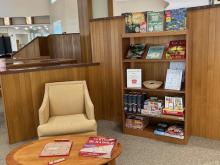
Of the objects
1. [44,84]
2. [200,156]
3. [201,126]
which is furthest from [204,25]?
[44,84]

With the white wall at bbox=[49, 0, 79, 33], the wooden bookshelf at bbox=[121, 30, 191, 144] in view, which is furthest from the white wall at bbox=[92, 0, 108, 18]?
the white wall at bbox=[49, 0, 79, 33]

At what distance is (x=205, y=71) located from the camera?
2.99m

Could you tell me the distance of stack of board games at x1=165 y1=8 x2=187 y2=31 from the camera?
2.71m

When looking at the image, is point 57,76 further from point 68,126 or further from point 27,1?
point 27,1

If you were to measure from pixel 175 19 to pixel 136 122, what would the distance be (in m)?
1.53

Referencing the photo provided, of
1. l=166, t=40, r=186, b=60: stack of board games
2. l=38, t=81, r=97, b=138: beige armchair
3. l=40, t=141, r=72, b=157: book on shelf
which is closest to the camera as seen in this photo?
l=40, t=141, r=72, b=157: book on shelf

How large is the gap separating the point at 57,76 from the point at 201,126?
2210 millimetres

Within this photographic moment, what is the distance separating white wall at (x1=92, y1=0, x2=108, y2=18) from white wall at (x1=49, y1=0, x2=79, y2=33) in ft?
12.6

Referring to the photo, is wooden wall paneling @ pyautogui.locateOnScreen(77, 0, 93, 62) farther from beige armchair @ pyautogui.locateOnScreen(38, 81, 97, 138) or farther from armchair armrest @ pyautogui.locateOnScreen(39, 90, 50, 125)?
armchair armrest @ pyautogui.locateOnScreen(39, 90, 50, 125)

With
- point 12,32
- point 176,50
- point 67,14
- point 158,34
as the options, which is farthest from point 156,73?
point 12,32

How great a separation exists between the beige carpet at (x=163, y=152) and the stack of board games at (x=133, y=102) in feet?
1.27

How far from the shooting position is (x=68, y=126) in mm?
2676

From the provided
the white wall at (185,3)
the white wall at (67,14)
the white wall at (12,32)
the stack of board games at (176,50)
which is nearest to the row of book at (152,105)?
the stack of board games at (176,50)

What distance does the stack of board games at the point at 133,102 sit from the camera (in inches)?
127
